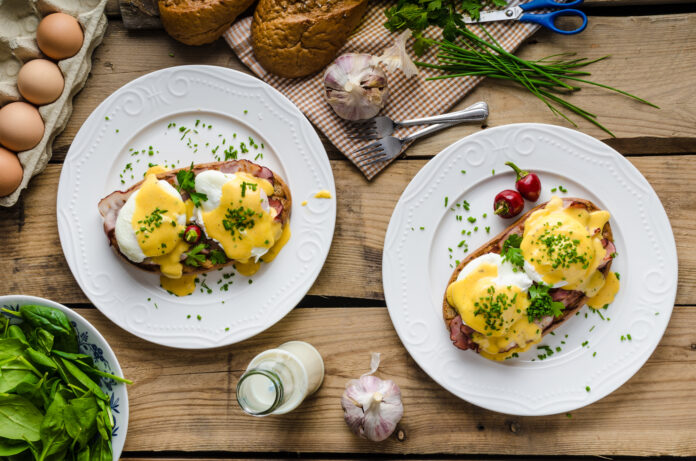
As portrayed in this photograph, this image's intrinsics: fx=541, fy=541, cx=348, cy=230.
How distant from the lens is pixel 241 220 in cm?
237

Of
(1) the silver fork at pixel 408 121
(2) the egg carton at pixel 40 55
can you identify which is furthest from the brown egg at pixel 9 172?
(1) the silver fork at pixel 408 121

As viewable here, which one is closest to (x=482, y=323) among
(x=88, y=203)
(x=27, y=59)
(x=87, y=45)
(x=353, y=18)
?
(x=353, y=18)

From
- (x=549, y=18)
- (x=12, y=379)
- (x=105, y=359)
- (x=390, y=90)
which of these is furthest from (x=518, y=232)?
(x=12, y=379)

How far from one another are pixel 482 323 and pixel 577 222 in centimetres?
61

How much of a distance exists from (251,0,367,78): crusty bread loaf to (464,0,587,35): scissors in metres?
0.61

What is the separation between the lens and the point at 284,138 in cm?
258

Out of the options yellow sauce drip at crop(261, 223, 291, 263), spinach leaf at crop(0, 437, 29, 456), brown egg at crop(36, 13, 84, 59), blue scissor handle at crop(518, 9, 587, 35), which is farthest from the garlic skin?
spinach leaf at crop(0, 437, 29, 456)

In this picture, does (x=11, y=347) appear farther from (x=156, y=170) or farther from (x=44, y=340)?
(x=156, y=170)

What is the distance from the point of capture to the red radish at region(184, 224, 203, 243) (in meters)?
2.38

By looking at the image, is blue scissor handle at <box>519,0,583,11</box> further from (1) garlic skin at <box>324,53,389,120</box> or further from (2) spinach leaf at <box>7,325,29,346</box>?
(2) spinach leaf at <box>7,325,29,346</box>

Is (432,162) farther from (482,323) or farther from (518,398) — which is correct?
(518,398)

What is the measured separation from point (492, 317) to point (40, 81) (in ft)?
7.54

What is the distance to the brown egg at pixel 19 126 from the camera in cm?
246

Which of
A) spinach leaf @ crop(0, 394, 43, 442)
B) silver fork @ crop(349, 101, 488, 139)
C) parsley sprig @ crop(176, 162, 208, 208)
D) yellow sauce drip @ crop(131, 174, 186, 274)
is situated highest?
silver fork @ crop(349, 101, 488, 139)
